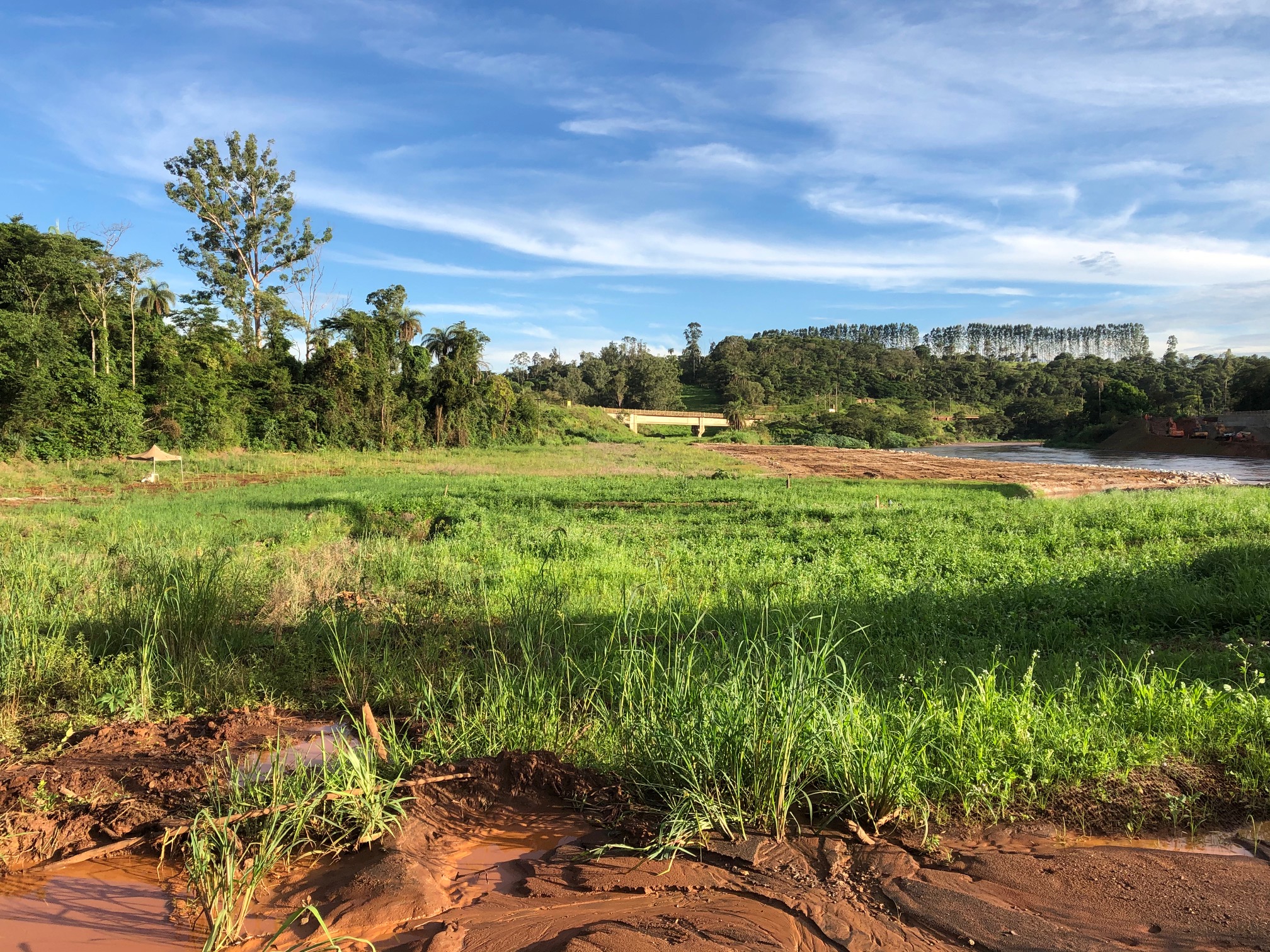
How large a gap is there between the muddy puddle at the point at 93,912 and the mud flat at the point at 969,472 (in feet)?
75.6

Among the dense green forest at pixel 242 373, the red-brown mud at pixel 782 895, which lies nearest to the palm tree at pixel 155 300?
the dense green forest at pixel 242 373

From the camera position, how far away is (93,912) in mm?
2588

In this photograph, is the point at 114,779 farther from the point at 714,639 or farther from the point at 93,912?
the point at 714,639

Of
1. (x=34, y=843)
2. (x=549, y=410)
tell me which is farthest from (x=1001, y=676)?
(x=549, y=410)

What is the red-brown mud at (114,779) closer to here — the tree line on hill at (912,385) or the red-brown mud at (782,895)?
the red-brown mud at (782,895)

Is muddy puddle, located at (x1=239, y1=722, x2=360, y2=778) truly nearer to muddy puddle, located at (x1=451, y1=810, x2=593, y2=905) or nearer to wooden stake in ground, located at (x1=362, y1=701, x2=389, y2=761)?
wooden stake in ground, located at (x1=362, y1=701, x2=389, y2=761)

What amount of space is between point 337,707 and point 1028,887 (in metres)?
3.91

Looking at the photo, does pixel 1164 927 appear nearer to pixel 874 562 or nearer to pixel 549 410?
pixel 874 562

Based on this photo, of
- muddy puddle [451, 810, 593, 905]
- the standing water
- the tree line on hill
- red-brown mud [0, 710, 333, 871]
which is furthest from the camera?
A: the tree line on hill

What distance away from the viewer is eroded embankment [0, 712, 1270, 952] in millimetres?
2246

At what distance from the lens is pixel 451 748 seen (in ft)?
11.8

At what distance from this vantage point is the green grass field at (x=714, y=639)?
3.10 m

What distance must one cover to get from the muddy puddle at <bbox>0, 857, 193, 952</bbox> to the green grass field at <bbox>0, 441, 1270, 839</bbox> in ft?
4.09

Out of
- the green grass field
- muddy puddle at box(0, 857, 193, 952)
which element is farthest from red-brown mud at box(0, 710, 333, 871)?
the green grass field
